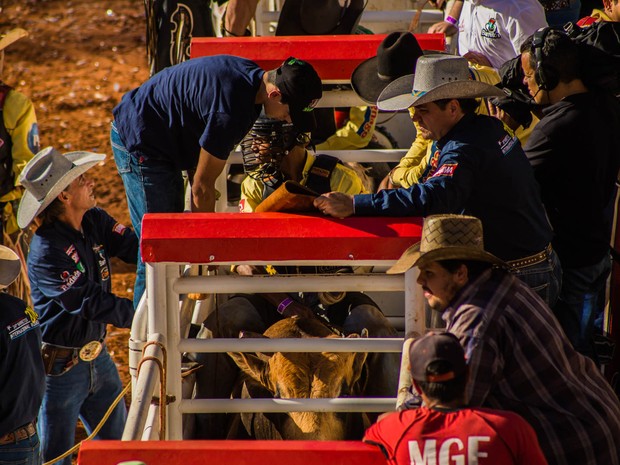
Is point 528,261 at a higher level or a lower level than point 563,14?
lower

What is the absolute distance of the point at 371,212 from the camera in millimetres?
4172

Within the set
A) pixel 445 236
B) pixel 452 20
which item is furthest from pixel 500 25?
pixel 445 236

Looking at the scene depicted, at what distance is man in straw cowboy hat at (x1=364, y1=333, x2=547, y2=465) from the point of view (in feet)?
9.91

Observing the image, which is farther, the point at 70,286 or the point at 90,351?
the point at 90,351

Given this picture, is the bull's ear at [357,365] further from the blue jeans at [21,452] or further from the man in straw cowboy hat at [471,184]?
the blue jeans at [21,452]

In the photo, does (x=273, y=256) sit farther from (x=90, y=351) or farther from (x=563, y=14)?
(x=563, y=14)

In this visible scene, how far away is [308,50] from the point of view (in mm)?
5480

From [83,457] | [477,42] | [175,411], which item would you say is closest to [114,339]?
[477,42]

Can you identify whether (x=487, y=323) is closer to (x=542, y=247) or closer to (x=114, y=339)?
(x=542, y=247)

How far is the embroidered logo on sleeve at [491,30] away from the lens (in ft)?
20.6

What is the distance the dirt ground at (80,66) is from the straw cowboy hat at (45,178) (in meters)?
6.34

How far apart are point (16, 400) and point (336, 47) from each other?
2369 millimetres

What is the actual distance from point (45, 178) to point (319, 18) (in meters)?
2.26

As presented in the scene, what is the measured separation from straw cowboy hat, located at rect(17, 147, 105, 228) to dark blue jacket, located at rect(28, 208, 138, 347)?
0.41 ft
